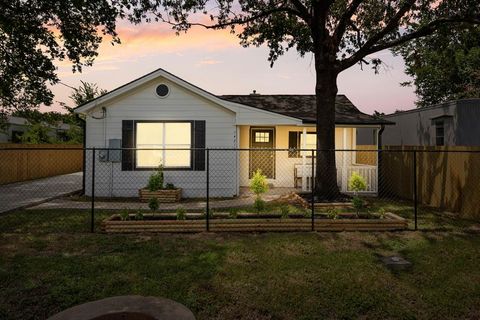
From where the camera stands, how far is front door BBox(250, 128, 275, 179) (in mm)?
16375

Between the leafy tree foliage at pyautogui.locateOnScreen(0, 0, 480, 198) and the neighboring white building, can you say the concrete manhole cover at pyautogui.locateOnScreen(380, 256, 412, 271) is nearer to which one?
the leafy tree foliage at pyautogui.locateOnScreen(0, 0, 480, 198)

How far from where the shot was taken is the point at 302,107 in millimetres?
17703

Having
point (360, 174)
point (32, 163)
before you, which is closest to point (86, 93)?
point (32, 163)

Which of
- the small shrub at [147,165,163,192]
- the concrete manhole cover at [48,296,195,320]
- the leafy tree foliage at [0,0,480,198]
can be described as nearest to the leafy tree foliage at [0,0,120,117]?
the leafy tree foliage at [0,0,480,198]

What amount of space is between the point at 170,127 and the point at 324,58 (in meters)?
6.21

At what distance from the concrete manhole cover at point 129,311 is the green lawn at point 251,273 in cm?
95

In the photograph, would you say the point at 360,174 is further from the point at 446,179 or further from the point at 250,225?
the point at 250,225

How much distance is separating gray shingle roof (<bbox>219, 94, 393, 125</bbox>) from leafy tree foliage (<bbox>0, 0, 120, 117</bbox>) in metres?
6.08

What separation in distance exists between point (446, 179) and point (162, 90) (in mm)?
10267

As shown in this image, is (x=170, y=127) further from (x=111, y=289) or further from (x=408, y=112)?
(x=408, y=112)

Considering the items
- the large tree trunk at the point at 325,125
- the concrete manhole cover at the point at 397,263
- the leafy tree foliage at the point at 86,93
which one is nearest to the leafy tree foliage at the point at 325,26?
the large tree trunk at the point at 325,125

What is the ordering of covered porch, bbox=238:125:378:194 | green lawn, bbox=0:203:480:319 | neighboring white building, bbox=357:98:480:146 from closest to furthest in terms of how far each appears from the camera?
1. green lawn, bbox=0:203:480:319
2. neighboring white building, bbox=357:98:480:146
3. covered porch, bbox=238:125:378:194

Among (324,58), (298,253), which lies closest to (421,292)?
(298,253)

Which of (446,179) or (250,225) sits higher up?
(446,179)
